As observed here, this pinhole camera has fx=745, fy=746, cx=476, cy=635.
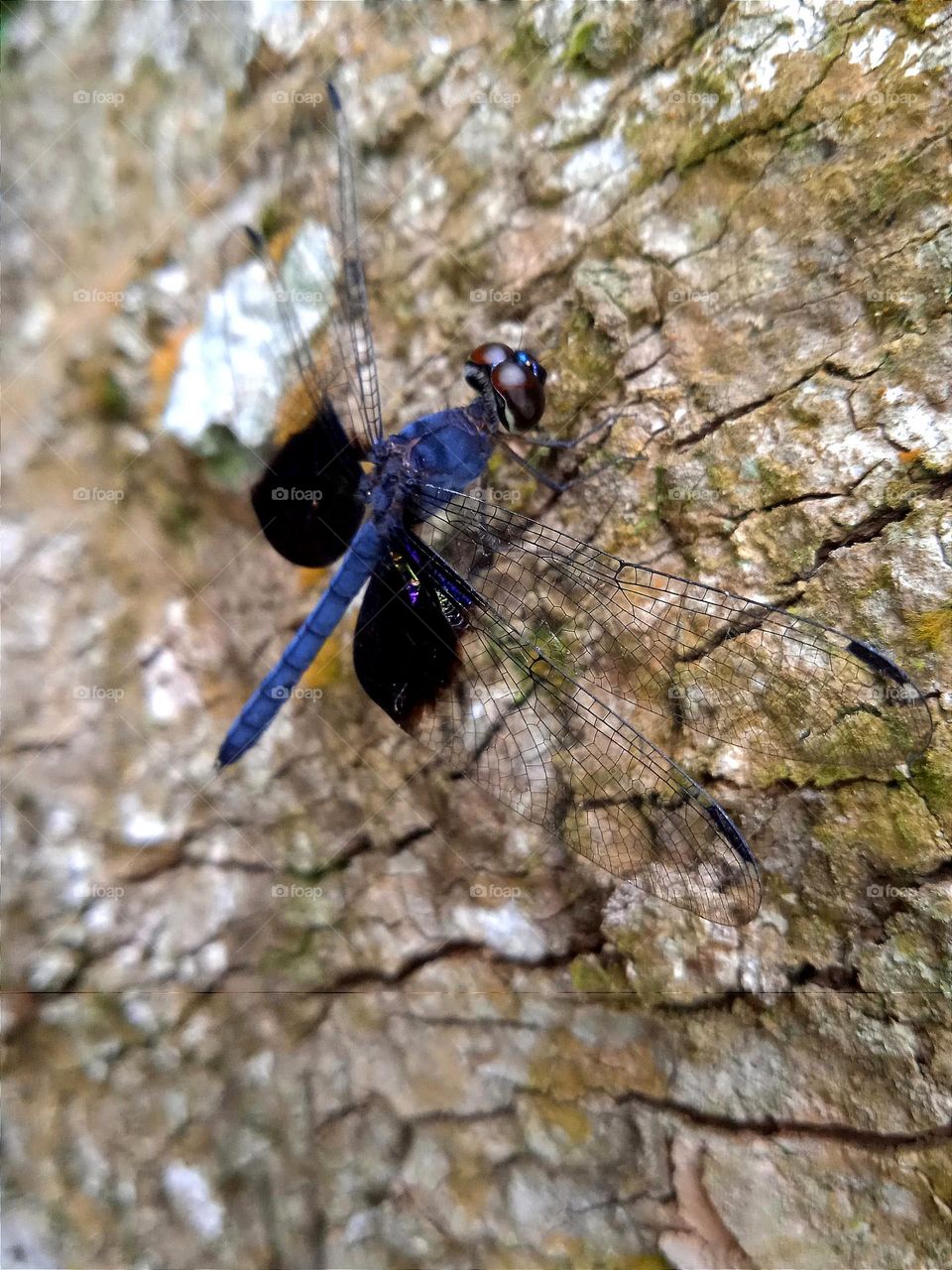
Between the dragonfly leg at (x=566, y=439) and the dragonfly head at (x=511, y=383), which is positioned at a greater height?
the dragonfly head at (x=511, y=383)

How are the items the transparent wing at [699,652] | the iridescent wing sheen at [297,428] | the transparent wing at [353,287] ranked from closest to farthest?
1. the transparent wing at [699,652]
2. the transparent wing at [353,287]
3. the iridescent wing sheen at [297,428]

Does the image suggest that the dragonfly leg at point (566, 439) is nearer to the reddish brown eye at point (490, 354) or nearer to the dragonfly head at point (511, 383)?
the dragonfly head at point (511, 383)

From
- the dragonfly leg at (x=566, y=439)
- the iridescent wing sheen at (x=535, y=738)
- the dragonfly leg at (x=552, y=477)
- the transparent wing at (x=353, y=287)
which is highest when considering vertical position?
the transparent wing at (x=353, y=287)

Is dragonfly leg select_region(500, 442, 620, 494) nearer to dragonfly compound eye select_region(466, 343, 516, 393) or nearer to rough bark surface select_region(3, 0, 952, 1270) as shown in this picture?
rough bark surface select_region(3, 0, 952, 1270)

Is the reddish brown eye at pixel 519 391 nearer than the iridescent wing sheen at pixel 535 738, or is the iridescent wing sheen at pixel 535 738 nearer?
the iridescent wing sheen at pixel 535 738

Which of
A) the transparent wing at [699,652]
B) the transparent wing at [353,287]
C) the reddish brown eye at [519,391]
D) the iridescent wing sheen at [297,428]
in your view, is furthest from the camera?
the iridescent wing sheen at [297,428]

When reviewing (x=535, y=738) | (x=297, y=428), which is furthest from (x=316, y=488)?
(x=535, y=738)

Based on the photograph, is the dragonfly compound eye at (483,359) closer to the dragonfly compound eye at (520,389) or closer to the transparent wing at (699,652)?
the dragonfly compound eye at (520,389)

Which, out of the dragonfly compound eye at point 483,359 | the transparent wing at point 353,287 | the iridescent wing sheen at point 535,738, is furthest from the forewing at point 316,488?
the dragonfly compound eye at point 483,359

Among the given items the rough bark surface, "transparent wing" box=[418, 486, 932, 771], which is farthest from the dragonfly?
the rough bark surface
